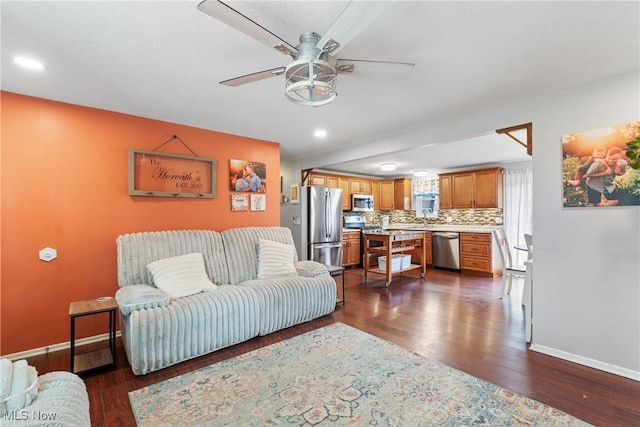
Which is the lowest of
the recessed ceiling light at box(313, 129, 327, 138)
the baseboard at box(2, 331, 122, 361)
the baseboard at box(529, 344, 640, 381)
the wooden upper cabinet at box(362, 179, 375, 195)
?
the baseboard at box(2, 331, 122, 361)

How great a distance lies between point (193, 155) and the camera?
3531mm

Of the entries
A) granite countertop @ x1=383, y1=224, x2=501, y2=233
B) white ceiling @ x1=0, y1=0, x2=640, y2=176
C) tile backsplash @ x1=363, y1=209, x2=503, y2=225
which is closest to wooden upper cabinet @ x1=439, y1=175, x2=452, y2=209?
tile backsplash @ x1=363, y1=209, x2=503, y2=225

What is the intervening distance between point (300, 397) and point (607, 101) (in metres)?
3.26

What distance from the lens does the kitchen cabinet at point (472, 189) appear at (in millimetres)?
5730

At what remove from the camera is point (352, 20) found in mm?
1238

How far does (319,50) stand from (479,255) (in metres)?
5.54

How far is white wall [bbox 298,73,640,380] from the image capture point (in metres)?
2.20

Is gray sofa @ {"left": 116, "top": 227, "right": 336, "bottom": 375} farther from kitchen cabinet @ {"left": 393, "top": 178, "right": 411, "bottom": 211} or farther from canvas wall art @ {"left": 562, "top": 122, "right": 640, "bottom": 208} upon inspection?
kitchen cabinet @ {"left": 393, "top": 178, "right": 411, "bottom": 211}

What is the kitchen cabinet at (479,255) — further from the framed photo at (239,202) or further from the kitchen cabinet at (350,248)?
Result: the framed photo at (239,202)

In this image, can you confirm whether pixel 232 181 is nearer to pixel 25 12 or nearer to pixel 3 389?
pixel 25 12

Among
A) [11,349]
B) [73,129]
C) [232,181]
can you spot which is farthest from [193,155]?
[11,349]

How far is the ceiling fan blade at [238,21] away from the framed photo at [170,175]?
2403 millimetres

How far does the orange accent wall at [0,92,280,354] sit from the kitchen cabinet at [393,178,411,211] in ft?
18.3

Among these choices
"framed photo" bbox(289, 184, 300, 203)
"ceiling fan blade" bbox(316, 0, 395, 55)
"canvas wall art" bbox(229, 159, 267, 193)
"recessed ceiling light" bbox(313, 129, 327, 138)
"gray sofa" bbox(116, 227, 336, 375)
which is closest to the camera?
"ceiling fan blade" bbox(316, 0, 395, 55)
